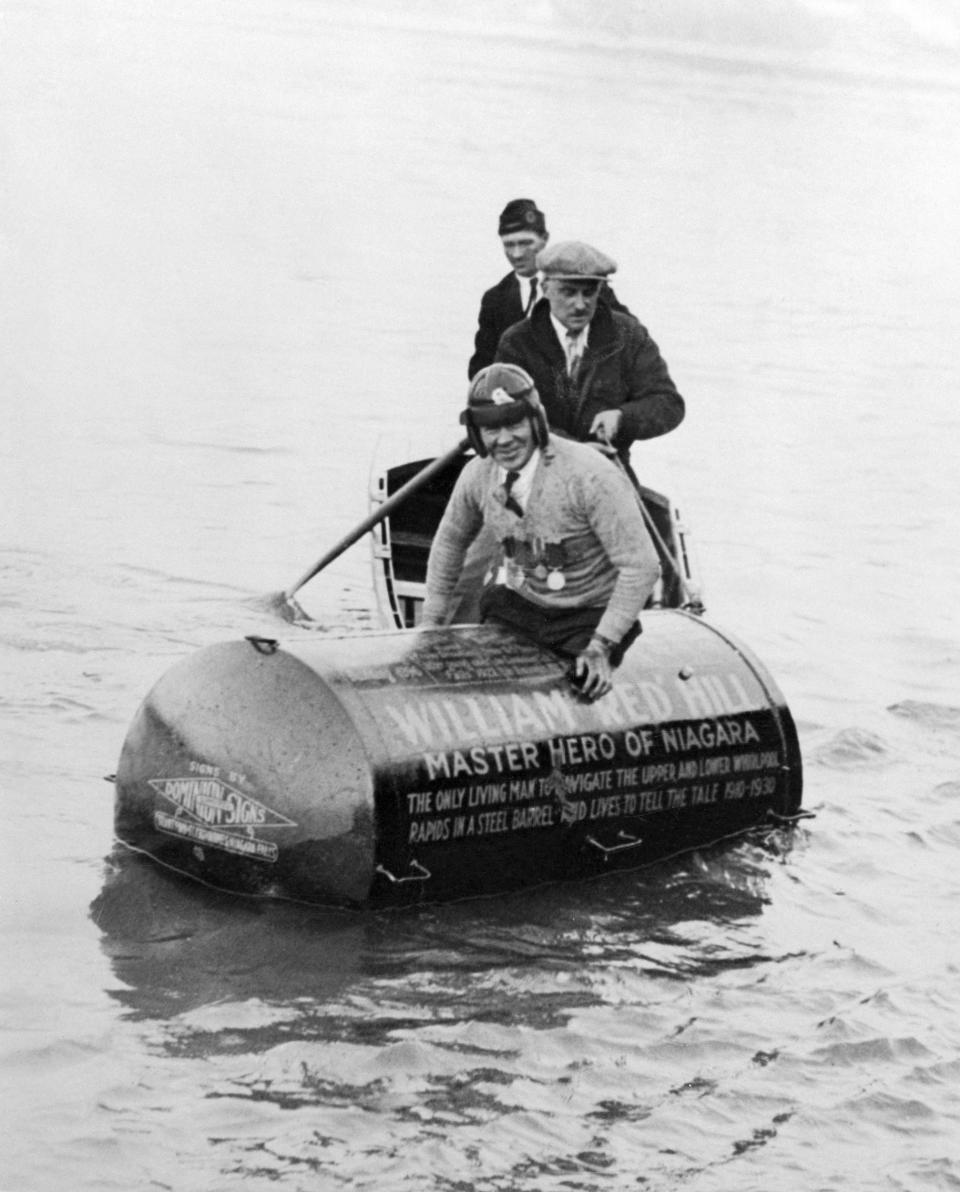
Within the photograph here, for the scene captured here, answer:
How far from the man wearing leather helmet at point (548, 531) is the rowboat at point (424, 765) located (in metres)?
0.17

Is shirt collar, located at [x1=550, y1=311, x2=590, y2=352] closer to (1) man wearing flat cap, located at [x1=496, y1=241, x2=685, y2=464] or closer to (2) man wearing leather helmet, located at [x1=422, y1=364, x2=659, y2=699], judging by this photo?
(1) man wearing flat cap, located at [x1=496, y1=241, x2=685, y2=464]

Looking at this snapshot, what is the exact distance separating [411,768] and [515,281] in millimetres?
4665

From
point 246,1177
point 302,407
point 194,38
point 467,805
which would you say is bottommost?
point 246,1177

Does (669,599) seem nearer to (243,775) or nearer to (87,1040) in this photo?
(243,775)

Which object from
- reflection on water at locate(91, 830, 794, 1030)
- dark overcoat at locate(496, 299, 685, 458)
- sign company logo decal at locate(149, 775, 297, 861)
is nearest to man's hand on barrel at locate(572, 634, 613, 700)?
reflection on water at locate(91, 830, 794, 1030)

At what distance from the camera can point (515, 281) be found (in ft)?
44.1

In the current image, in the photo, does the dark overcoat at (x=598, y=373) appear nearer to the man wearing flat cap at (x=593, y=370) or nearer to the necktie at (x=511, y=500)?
the man wearing flat cap at (x=593, y=370)

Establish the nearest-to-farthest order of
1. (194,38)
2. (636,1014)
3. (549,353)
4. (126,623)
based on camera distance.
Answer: (636,1014)
(549,353)
(126,623)
(194,38)

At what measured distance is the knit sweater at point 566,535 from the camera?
10.0 metres

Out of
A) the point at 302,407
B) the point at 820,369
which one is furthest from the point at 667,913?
the point at 820,369

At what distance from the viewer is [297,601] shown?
1595cm

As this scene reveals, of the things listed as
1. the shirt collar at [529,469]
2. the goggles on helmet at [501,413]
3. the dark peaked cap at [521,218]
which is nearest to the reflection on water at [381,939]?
the shirt collar at [529,469]

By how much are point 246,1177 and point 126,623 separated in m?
7.56

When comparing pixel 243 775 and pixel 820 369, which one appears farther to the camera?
pixel 820 369
